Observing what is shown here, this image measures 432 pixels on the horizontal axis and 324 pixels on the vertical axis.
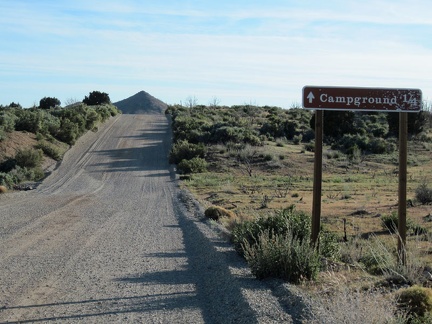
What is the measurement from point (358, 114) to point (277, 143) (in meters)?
27.9

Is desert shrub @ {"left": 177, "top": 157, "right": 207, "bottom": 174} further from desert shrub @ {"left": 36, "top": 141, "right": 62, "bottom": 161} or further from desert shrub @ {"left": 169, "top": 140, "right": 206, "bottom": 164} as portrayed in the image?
desert shrub @ {"left": 36, "top": 141, "right": 62, "bottom": 161}

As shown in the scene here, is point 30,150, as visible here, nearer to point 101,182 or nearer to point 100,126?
point 101,182

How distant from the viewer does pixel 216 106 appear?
10931 centimetres

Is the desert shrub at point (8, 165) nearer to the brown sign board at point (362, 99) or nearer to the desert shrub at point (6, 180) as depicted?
the desert shrub at point (6, 180)

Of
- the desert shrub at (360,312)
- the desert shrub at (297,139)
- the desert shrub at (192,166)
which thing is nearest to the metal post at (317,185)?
the desert shrub at (360,312)

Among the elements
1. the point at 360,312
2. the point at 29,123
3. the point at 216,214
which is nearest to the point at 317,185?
the point at 360,312

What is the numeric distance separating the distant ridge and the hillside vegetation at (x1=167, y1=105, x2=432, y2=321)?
269 ft

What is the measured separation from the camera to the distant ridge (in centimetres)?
15973

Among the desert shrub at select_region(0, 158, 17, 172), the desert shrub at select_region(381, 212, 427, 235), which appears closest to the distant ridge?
the desert shrub at select_region(0, 158, 17, 172)

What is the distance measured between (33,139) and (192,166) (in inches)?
574

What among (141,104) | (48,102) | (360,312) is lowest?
(360,312)

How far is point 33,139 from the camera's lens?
48438 mm

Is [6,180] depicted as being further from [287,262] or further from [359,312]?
[359,312]

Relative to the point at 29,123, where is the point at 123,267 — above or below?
below
